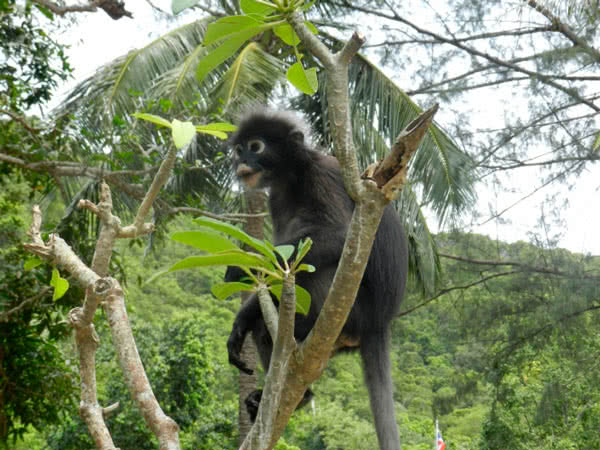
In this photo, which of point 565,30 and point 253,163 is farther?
point 565,30

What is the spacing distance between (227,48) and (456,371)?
9.62 meters

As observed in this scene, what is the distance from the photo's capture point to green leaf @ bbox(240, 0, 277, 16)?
3.01ft

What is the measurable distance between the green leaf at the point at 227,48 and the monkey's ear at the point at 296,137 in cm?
192

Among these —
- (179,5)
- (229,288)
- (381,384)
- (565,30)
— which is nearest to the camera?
(179,5)

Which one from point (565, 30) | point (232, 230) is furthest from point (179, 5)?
point (565, 30)

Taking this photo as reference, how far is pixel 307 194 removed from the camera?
275cm

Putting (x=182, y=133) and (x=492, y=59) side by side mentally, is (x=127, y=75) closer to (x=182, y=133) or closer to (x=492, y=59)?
(x=492, y=59)

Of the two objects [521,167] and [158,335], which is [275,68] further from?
[158,335]

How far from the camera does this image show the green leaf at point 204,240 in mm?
862

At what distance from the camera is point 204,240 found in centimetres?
89

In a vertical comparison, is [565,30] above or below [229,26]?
above

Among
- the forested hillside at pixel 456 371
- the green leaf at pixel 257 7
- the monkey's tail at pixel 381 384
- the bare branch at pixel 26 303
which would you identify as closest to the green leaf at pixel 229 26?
the green leaf at pixel 257 7

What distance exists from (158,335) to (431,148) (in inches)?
294

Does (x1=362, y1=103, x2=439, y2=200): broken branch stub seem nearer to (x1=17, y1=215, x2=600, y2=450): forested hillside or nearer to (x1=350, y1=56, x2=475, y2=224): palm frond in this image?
(x1=17, y1=215, x2=600, y2=450): forested hillside
